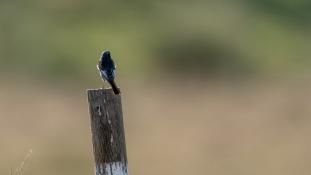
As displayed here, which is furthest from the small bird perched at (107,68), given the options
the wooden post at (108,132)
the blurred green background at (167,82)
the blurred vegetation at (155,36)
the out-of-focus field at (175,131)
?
the blurred vegetation at (155,36)

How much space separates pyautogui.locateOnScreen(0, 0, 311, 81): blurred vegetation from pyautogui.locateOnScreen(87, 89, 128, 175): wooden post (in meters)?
22.7

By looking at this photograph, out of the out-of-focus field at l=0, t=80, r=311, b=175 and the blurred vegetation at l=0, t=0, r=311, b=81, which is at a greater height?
the blurred vegetation at l=0, t=0, r=311, b=81

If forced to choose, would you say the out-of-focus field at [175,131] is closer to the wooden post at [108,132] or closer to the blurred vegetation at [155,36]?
the blurred vegetation at [155,36]

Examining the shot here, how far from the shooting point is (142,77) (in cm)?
3006

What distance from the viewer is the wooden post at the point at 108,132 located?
278 inches

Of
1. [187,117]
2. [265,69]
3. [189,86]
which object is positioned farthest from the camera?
[265,69]

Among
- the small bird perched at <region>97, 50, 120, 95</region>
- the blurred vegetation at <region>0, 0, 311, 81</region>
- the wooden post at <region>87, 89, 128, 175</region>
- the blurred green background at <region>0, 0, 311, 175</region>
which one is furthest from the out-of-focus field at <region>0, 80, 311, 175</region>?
the wooden post at <region>87, 89, 128, 175</region>

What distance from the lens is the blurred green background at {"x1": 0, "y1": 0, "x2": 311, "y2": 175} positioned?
19.5 metres

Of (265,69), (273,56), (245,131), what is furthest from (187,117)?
(273,56)

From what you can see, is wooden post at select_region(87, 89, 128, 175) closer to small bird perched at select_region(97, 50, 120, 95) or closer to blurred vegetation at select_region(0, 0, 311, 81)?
small bird perched at select_region(97, 50, 120, 95)

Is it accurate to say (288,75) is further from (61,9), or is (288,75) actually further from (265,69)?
(61,9)

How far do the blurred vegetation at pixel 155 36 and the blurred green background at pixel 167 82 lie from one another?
42 mm

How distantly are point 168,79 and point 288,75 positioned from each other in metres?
2.89

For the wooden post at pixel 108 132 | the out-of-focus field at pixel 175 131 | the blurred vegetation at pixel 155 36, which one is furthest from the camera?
the blurred vegetation at pixel 155 36
